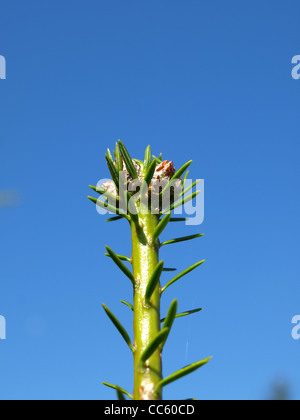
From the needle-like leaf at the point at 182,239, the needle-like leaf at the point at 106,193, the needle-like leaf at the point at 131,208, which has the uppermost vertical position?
the needle-like leaf at the point at 106,193

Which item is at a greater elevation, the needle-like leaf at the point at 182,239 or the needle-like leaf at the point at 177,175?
the needle-like leaf at the point at 177,175

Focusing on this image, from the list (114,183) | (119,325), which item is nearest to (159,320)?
(119,325)

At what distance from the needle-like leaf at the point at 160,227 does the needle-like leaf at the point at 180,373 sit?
26cm

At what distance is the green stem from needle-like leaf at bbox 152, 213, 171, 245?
0.4 inches

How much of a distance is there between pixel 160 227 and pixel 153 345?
0.76 feet

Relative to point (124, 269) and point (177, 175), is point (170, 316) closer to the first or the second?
point (124, 269)

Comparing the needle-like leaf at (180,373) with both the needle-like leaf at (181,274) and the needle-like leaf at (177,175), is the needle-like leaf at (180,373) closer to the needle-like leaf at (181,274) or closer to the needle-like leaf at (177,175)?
the needle-like leaf at (181,274)

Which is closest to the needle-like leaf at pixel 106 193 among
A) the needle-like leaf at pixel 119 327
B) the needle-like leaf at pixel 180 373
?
the needle-like leaf at pixel 119 327

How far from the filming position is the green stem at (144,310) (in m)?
0.78

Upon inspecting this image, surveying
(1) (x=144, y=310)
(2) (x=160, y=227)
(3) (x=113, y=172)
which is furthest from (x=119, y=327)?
(3) (x=113, y=172)
